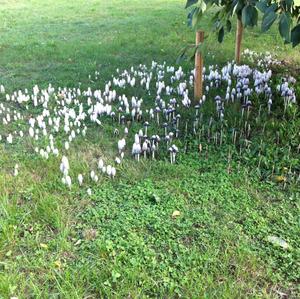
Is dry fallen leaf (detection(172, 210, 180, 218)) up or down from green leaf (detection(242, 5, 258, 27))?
down

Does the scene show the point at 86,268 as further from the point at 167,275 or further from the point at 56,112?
the point at 56,112

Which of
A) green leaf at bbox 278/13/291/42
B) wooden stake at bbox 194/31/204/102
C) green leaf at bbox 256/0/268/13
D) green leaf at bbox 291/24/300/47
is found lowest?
wooden stake at bbox 194/31/204/102

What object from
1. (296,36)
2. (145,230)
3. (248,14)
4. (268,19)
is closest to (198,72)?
(296,36)

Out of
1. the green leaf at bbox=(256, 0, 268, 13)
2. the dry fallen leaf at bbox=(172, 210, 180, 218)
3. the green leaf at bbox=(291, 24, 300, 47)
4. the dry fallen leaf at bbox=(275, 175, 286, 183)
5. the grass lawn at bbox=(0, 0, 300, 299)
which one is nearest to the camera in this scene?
the green leaf at bbox=(256, 0, 268, 13)

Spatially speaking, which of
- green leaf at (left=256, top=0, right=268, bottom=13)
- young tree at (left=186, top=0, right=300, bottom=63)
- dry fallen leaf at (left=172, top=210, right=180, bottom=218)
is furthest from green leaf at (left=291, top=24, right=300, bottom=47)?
dry fallen leaf at (left=172, top=210, right=180, bottom=218)

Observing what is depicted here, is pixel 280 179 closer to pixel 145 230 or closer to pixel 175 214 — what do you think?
pixel 175 214

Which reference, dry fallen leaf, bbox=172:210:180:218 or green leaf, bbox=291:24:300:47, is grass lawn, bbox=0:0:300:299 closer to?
dry fallen leaf, bbox=172:210:180:218

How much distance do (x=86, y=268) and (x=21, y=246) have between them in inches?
24.4

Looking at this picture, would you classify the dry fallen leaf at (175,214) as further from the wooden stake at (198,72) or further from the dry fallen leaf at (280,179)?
the wooden stake at (198,72)

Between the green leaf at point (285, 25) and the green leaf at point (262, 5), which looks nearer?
the green leaf at point (285, 25)

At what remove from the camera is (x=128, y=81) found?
6680 mm

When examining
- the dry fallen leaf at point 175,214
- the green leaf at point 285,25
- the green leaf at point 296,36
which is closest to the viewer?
the green leaf at point 285,25

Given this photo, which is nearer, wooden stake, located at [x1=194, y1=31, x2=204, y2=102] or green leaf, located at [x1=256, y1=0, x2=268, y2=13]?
green leaf, located at [x1=256, y1=0, x2=268, y2=13]

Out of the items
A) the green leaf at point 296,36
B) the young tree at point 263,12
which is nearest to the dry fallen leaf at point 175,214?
the young tree at point 263,12
